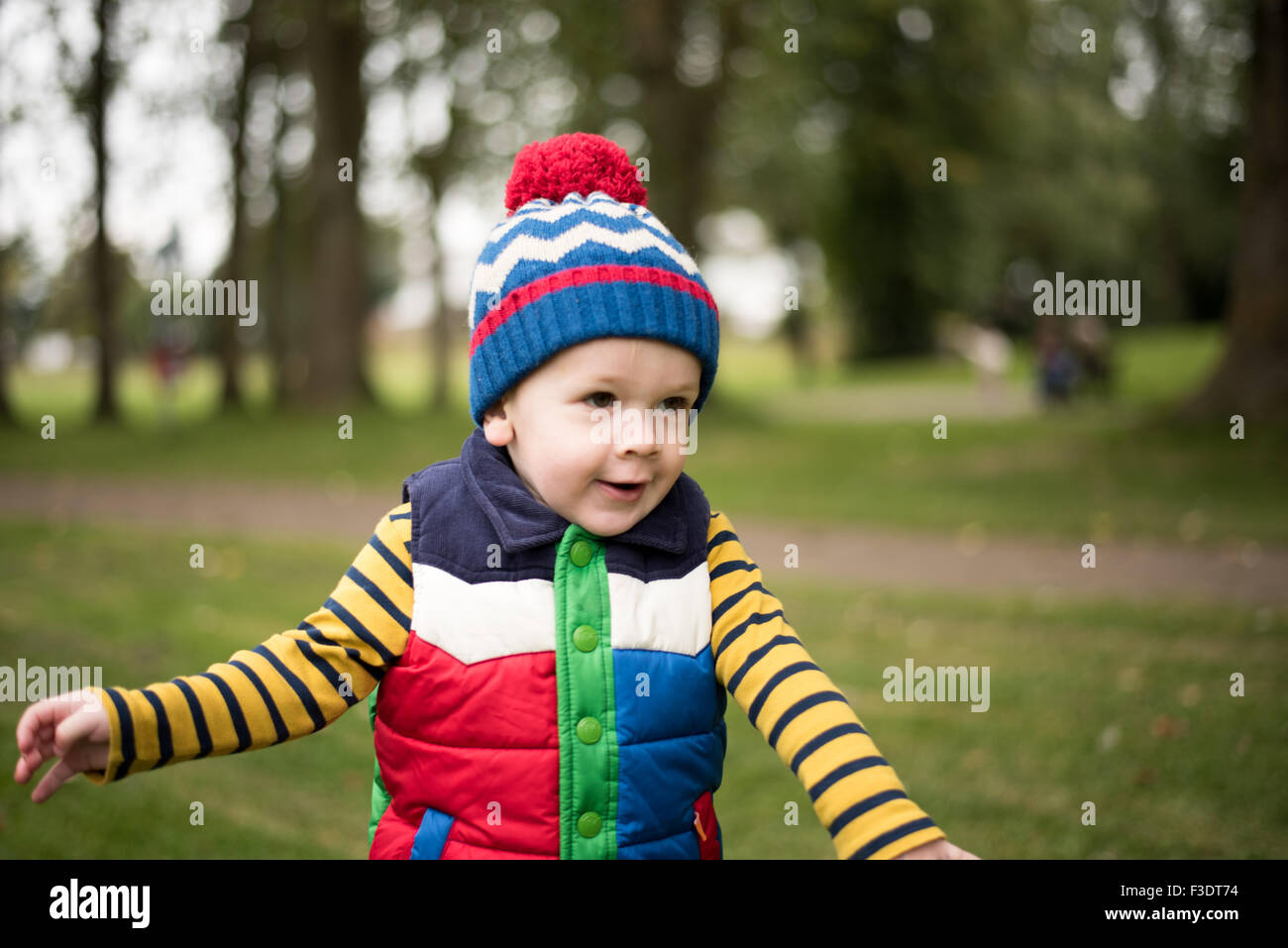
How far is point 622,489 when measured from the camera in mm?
2258

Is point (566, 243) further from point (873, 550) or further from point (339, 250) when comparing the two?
point (339, 250)

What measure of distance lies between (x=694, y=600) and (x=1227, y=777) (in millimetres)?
3244

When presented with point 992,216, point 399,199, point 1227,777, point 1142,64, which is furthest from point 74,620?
point 1142,64

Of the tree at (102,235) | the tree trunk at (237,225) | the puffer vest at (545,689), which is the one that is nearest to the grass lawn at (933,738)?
the puffer vest at (545,689)

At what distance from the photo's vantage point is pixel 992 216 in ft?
104

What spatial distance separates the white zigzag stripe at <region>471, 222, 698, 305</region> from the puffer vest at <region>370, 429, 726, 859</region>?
41 cm

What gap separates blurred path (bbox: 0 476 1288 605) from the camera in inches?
309

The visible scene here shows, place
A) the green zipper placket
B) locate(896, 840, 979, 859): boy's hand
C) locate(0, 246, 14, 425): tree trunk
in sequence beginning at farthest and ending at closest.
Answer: locate(0, 246, 14, 425): tree trunk, the green zipper placket, locate(896, 840, 979, 859): boy's hand

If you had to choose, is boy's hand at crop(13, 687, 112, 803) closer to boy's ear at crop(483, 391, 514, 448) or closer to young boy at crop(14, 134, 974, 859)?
young boy at crop(14, 134, 974, 859)

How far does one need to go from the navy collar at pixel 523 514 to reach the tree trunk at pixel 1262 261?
11.9m

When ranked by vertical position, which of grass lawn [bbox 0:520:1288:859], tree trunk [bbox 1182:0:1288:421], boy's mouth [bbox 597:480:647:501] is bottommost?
grass lawn [bbox 0:520:1288:859]

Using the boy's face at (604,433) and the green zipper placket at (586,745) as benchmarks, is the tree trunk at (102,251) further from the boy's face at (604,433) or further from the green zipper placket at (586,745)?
the green zipper placket at (586,745)

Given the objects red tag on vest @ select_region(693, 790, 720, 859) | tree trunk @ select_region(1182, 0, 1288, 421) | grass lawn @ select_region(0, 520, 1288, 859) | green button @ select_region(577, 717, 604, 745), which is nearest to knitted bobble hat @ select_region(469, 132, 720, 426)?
green button @ select_region(577, 717, 604, 745)

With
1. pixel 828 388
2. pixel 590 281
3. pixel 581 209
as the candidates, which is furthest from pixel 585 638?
pixel 828 388
